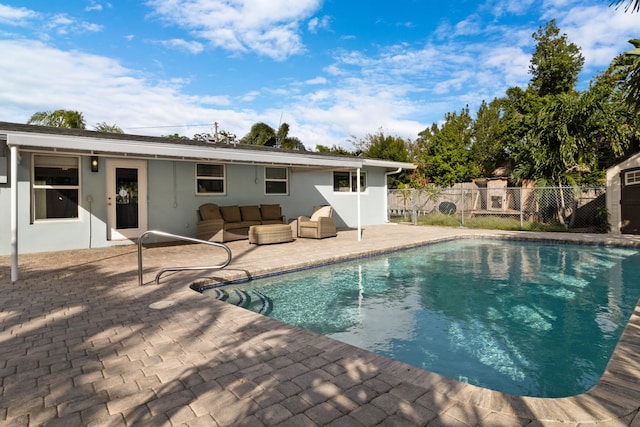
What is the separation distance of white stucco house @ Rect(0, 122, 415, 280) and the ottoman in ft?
5.79

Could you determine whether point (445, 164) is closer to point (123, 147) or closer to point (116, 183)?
point (116, 183)

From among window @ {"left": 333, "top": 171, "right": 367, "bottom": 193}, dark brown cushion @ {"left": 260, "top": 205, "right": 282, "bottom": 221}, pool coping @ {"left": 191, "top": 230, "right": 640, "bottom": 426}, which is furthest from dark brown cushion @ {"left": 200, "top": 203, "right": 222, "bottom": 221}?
pool coping @ {"left": 191, "top": 230, "right": 640, "bottom": 426}

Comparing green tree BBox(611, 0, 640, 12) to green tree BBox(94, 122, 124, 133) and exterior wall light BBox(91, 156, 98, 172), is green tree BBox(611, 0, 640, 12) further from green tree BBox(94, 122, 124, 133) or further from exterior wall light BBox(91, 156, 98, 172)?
green tree BBox(94, 122, 124, 133)

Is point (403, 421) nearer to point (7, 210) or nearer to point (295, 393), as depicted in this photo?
point (295, 393)

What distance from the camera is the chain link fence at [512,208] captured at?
41.7 ft

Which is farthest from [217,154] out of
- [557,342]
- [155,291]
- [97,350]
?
[557,342]

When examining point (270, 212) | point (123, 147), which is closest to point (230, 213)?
point (270, 212)

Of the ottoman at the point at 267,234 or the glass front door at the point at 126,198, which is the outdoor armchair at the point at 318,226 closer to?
the ottoman at the point at 267,234

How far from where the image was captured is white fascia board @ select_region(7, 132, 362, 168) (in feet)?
18.0

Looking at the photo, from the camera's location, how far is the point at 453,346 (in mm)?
3643

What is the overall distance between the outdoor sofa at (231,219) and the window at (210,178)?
25.1 inches

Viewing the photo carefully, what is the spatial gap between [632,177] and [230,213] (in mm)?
12208

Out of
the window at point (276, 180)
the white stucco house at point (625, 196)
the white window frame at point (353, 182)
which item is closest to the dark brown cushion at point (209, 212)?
the window at point (276, 180)

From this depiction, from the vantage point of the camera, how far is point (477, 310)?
476 centimetres
